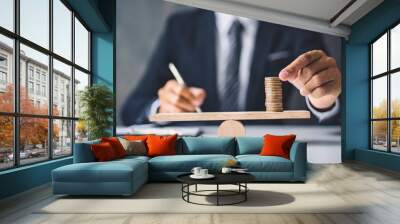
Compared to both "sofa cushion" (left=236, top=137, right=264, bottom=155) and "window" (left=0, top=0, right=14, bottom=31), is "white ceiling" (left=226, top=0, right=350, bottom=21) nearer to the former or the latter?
"sofa cushion" (left=236, top=137, right=264, bottom=155)

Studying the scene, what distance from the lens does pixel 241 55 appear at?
9.06 meters

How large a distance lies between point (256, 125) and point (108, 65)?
12.0 ft

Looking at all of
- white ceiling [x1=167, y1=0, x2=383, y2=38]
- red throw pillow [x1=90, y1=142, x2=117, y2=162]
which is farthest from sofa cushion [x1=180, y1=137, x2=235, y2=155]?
white ceiling [x1=167, y1=0, x2=383, y2=38]

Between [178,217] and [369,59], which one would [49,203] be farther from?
[369,59]

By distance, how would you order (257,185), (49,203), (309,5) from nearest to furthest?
(49,203)
(257,185)
(309,5)

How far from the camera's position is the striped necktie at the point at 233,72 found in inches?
354

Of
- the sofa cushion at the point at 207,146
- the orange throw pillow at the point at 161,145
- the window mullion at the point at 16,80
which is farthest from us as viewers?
the sofa cushion at the point at 207,146

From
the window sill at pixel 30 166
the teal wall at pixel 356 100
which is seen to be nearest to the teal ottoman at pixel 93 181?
the window sill at pixel 30 166

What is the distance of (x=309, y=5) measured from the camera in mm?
8180

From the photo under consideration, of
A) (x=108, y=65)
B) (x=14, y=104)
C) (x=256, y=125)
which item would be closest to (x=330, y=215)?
(x=14, y=104)

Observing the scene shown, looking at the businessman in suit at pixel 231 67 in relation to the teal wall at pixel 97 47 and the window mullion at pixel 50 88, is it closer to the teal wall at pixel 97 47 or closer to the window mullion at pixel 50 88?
the teal wall at pixel 97 47

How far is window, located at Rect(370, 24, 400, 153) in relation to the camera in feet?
27.1

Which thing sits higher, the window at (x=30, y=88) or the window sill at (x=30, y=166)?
the window at (x=30, y=88)

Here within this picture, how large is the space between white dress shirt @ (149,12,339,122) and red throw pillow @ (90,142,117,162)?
301 centimetres
